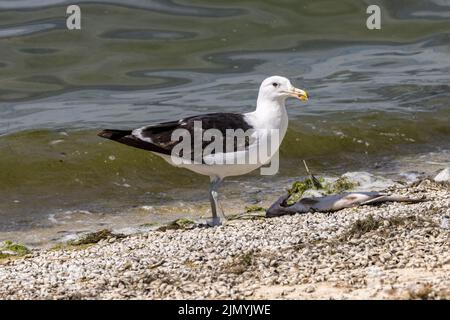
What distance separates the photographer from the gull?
26.6ft

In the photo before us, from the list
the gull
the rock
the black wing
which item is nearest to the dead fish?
the gull

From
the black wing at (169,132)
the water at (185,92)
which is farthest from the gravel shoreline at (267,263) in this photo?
the water at (185,92)

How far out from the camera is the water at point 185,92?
10398 millimetres

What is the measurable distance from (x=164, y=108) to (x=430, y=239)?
6.92 metres

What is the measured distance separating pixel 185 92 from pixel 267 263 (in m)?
7.75

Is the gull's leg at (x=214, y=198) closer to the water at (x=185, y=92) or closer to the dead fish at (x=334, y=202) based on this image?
the dead fish at (x=334, y=202)

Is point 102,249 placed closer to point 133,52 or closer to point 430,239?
point 430,239

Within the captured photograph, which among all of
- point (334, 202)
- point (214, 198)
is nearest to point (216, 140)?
point (214, 198)

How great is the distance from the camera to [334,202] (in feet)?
26.3

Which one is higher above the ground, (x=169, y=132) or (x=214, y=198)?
(x=169, y=132)

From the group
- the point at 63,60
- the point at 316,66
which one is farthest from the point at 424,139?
the point at 63,60

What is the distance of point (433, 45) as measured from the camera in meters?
16.4

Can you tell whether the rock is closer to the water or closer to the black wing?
the water

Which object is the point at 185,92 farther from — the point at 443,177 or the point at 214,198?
the point at 214,198
